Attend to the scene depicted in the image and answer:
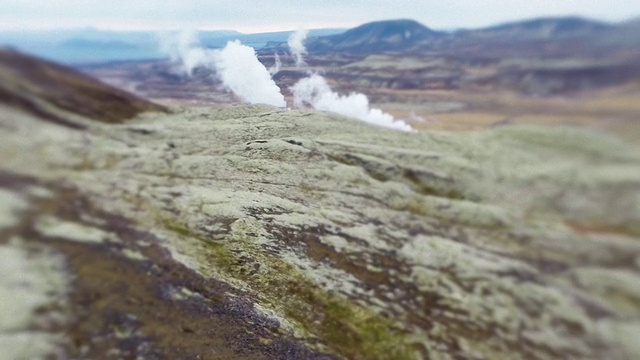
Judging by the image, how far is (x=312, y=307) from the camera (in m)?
20.5

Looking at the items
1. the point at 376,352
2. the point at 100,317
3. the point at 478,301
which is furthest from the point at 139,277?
the point at 478,301

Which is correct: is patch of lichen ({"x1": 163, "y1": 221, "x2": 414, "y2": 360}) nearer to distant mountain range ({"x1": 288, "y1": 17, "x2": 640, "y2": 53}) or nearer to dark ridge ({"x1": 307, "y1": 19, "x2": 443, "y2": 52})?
dark ridge ({"x1": 307, "y1": 19, "x2": 443, "y2": 52})

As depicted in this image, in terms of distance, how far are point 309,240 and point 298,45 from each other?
35.1 ft

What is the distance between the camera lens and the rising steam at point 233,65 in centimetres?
2309

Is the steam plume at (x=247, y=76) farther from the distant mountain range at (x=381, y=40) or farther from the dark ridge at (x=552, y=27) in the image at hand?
the dark ridge at (x=552, y=27)

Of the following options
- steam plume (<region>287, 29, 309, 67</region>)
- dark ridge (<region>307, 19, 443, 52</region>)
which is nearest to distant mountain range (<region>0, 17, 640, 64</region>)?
dark ridge (<region>307, 19, 443, 52</region>)

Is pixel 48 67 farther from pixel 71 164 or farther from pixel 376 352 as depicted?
pixel 376 352

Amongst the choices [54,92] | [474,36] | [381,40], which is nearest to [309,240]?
[381,40]

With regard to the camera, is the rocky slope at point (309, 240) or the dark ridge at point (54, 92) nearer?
the rocky slope at point (309, 240)

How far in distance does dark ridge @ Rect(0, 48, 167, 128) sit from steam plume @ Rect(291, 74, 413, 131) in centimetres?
927

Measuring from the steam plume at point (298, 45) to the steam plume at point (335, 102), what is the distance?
1.12 m

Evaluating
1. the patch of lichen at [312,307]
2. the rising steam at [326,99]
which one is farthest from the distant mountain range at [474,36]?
the patch of lichen at [312,307]

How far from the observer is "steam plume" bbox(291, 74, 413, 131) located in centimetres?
2383

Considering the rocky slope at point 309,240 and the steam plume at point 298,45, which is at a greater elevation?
the steam plume at point 298,45
